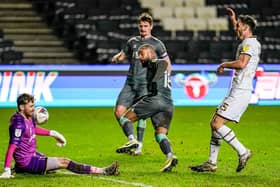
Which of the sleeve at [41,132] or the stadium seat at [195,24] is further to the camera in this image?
the stadium seat at [195,24]

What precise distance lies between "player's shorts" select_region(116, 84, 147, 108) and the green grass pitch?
0.81 m

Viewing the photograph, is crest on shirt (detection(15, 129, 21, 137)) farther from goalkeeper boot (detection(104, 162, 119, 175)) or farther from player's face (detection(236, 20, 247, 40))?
player's face (detection(236, 20, 247, 40))

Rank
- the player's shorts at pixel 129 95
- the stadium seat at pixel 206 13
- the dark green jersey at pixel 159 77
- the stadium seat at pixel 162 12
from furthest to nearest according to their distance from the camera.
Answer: the stadium seat at pixel 206 13 < the stadium seat at pixel 162 12 < the player's shorts at pixel 129 95 < the dark green jersey at pixel 159 77

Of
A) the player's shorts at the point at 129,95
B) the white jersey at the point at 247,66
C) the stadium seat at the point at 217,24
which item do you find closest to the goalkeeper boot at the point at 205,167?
the white jersey at the point at 247,66

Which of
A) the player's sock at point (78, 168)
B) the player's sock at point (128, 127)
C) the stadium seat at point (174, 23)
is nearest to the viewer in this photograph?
the player's sock at point (78, 168)

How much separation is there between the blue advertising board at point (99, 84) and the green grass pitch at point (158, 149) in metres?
0.42

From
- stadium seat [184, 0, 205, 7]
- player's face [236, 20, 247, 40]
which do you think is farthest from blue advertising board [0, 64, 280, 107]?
player's face [236, 20, 247, 40]

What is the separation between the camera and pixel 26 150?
35.3 ft

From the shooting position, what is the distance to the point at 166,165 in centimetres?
1153

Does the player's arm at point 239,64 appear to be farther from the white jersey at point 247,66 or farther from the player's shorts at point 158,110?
the player's shorts at point 158,110

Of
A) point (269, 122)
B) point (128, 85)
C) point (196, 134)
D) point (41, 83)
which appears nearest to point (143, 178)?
point (128, 85)

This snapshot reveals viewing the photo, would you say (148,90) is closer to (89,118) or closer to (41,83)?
(89,118)

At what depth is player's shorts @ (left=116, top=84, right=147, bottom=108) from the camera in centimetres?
1352

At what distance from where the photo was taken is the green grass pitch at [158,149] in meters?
10.9
